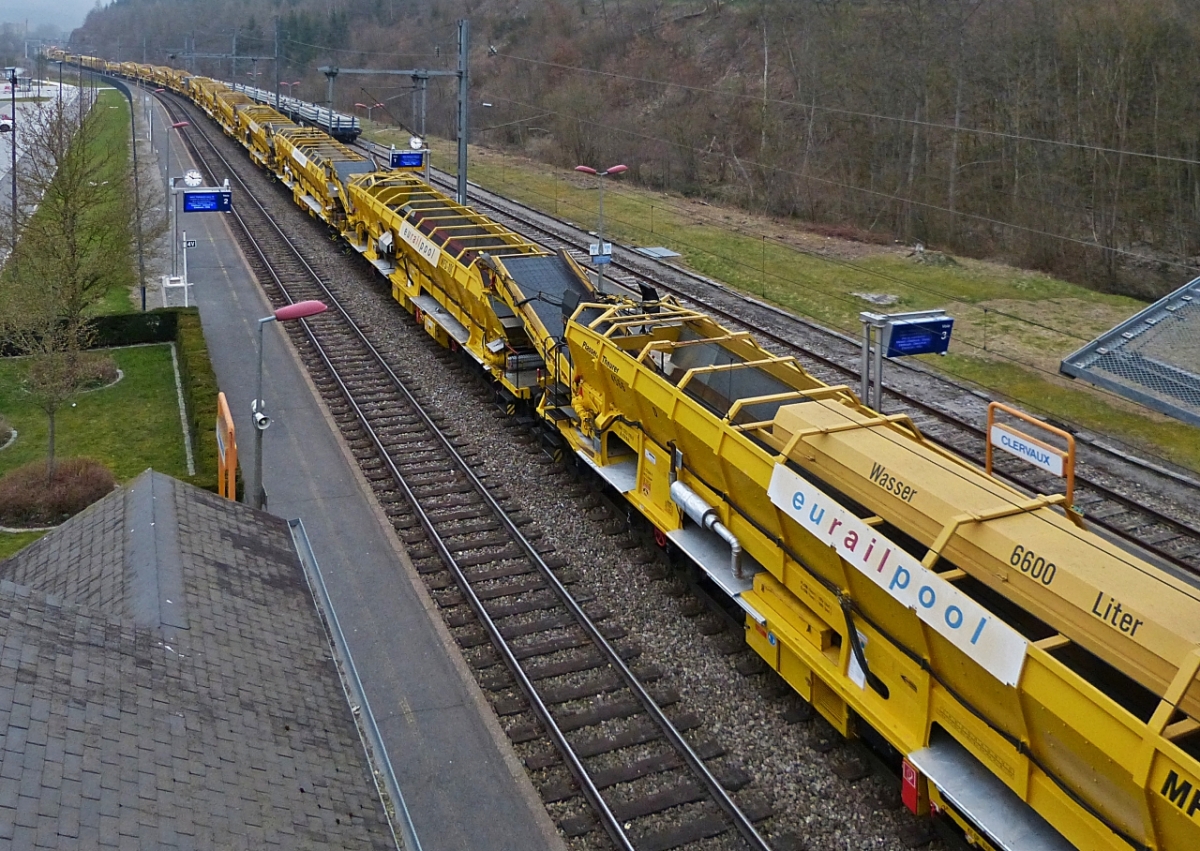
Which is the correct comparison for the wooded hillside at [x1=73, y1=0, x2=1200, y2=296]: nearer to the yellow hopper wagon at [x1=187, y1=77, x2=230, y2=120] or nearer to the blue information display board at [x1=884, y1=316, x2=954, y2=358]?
the blue information display board at [x1=884, y1=316, x2=954, y2=358]

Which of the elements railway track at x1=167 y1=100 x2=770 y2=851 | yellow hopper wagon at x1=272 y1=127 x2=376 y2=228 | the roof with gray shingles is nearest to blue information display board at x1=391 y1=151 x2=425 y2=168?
yellow hopper wagon at x1=272 y1=127 x2=376 y2=228

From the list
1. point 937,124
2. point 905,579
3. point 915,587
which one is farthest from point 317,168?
point 915,587

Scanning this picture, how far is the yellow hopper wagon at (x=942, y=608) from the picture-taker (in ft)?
23.7

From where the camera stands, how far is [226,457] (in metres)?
15.3

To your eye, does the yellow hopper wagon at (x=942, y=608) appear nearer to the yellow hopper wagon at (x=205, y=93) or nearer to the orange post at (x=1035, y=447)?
the orange post at (x=1035, y=447)

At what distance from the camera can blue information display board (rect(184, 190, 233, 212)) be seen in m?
27.9

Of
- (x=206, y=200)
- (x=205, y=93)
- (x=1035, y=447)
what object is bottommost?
(x=1035, y=447)

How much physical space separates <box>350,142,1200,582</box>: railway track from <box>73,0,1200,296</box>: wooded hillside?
24.7 ft

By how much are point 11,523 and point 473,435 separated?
8069 millimetres

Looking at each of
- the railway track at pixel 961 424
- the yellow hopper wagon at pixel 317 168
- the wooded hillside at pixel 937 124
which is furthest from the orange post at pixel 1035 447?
the yellow hopper wagon at pixel 317 168

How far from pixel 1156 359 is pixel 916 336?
3.44 metres

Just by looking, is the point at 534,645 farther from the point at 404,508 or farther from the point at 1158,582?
the point at 1158,582

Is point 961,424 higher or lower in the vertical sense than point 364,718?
higher

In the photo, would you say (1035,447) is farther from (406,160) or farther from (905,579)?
(406,160)
